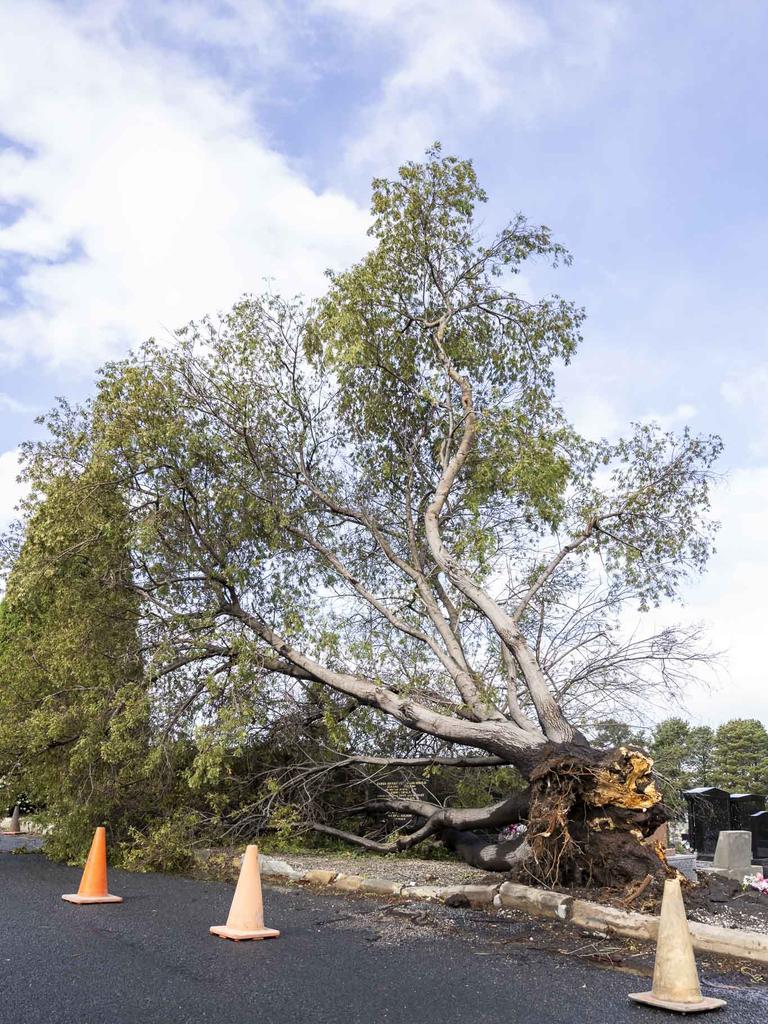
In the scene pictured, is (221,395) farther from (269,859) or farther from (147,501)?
(269,859)

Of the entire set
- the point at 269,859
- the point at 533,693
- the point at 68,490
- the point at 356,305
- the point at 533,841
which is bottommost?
the point at 269,859

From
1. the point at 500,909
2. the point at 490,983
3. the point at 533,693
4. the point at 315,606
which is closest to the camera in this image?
the point at 490,983

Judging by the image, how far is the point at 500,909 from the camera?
802cm

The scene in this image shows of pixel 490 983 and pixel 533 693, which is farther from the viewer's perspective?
pixel 533 693

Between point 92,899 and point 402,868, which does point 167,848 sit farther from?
point 402,868

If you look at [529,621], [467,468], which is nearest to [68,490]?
[467,468]

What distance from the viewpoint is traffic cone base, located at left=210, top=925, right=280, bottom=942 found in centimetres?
653

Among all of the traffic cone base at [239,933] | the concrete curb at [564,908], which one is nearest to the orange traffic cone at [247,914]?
the traffic cone base at [239,933]

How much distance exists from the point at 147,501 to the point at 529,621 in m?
6.38

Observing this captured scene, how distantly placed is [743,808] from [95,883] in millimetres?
12195

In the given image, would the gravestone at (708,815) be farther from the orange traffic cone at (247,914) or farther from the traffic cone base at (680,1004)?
the traffic cone base at (680,1004)

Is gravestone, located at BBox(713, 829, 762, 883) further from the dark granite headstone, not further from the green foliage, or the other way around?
the green foliage

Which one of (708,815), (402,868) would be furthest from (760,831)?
(402,868)

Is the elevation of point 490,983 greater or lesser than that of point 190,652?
lesser
